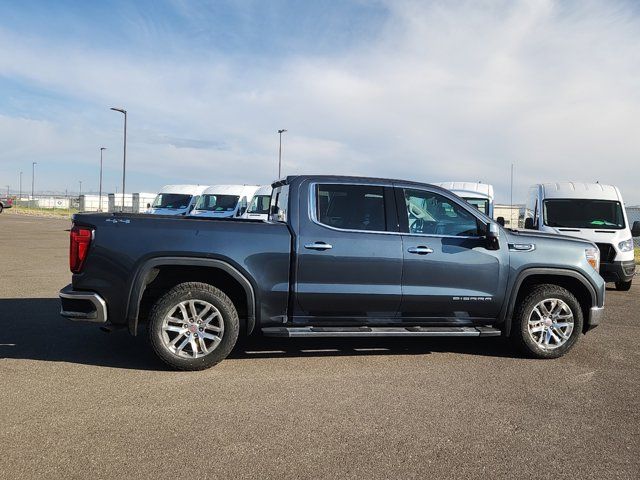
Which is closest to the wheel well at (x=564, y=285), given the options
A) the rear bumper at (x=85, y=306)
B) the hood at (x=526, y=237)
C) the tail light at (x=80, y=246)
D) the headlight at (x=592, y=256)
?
the headlight at (x=592, y=256)

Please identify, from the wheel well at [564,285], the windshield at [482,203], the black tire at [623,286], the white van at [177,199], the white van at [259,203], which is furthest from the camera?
the white van at [177,199]

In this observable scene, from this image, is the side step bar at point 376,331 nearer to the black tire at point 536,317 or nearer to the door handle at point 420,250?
the black tire at point 536,317

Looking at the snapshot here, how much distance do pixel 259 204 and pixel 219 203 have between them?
3984 millimetres

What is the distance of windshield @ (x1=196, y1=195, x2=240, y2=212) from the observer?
22891 millimetres

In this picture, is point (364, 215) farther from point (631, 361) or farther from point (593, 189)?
point (593, 189)

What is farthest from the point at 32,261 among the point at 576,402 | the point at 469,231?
the point at 576,402

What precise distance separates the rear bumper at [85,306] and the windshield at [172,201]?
63.9 ft

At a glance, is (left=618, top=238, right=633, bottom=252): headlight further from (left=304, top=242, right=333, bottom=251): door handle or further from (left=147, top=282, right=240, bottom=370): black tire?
(left=147, top=282, right=240, bottom=370): black tire

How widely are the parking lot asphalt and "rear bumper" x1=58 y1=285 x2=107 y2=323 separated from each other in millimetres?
522

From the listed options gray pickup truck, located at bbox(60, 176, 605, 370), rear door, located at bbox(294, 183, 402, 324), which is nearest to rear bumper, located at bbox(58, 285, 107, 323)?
gray pickup truck, located at bbox(60, 176, 605, 370)

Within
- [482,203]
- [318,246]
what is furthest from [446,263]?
[482,203]

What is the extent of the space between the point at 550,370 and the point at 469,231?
160 cm

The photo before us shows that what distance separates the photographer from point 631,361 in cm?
594

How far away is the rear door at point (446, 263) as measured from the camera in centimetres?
562
